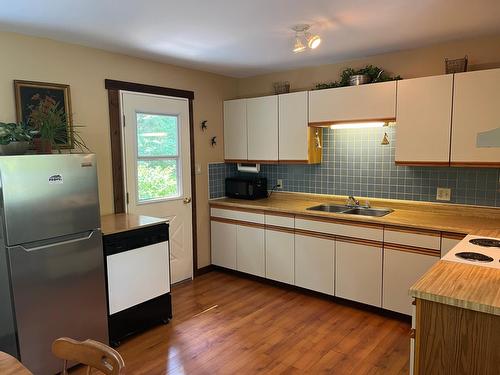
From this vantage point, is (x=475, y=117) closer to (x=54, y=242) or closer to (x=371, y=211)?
(x=371, y=211)

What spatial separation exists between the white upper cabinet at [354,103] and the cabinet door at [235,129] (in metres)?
0.91

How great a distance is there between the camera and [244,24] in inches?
101

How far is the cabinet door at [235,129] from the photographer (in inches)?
168

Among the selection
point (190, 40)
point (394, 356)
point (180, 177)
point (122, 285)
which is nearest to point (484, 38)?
point (190, 40)

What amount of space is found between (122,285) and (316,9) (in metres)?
2.40

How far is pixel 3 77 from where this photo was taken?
8.68 ft

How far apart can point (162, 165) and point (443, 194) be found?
8.99 feet

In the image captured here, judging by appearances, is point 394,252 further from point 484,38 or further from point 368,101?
point 484,38

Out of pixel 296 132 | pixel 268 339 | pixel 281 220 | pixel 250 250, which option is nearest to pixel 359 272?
pixel 281 220

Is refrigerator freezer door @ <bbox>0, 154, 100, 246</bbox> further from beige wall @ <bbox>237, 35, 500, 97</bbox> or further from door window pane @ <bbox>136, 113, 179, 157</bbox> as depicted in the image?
→ beige wall @ <bbox>237, 35, 500, 97</bbox>

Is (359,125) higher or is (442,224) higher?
(359,125)

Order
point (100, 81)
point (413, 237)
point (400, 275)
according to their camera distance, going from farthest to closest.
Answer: point (100, 81) < point (400, 275) < point (413, 237)

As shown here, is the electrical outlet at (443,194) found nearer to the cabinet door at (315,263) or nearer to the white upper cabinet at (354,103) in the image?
the white upper cabinet at (354,103)

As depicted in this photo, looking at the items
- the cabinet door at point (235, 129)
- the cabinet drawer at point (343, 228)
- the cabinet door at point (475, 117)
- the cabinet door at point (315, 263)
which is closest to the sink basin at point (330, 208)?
the cabinet drawer at point (343, 228)
